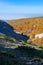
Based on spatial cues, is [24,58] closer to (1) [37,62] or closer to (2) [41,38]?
(1) [37,62]

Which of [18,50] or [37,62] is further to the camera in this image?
[18,50]

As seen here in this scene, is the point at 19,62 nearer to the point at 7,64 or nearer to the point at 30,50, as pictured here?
the point at 7,64

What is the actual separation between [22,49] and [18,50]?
0.75 meters

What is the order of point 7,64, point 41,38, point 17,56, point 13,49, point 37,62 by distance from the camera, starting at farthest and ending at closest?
point 41,38 → point 13,49 → point 17,56 → point 37,62 → point 7,64

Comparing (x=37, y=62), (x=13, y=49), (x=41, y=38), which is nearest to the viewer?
(x=37, y=62)

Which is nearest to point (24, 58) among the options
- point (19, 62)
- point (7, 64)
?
point (19, 62)

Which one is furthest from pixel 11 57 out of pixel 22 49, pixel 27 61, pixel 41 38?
pixel 41 38

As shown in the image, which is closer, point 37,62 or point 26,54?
point 37,62

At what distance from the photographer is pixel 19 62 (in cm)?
1873

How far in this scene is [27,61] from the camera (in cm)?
1991

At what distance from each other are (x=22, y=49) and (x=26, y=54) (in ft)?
5.62

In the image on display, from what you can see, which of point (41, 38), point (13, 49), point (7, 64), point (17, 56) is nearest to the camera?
point (7, 64)

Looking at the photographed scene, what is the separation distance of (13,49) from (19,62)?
4.89m

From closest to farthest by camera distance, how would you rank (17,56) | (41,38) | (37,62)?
(37,62), (17,56), (41,38)
